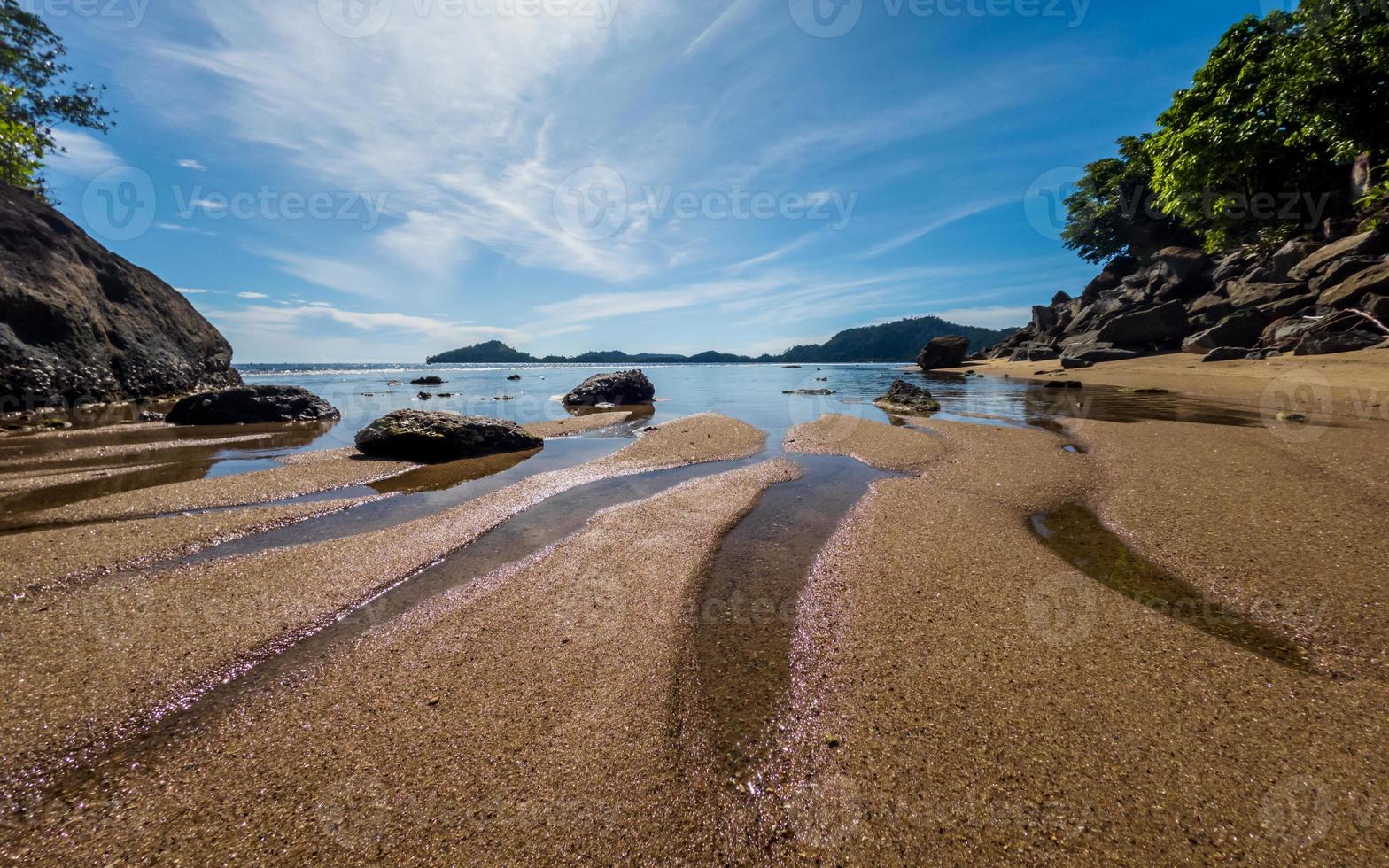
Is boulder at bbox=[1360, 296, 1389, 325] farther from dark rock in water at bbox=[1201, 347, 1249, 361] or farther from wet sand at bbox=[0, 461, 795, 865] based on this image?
wet sand at bbox=[0, 461, 795, 865]

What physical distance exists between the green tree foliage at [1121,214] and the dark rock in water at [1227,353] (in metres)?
27.6

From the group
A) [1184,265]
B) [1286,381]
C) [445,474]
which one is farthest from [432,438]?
[1184,265]

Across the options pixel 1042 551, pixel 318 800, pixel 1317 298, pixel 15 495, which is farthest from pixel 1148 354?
pixel 15 495

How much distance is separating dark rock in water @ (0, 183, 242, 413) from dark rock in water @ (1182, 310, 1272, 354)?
155ft

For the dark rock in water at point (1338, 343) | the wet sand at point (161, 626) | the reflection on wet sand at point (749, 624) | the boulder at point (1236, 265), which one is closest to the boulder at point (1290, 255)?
the boulder at point (1236, 265)

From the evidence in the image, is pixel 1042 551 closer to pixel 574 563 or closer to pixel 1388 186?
pixel 574 563

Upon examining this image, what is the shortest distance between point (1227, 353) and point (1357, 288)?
4.26 m

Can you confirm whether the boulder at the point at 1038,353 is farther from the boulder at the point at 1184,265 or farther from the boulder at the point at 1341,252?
the boulder at the point at 1341,252

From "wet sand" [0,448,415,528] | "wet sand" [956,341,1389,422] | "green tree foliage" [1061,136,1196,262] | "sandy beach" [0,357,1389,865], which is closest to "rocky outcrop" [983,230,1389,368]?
"wet sand" [956,341,1389,422]

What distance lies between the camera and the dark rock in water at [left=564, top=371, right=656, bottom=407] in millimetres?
22938

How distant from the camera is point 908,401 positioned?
17469mm

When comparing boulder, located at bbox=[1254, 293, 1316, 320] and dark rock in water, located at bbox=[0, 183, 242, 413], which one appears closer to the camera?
dark rock in water, located at bbox=[0, 183, 242, 413]

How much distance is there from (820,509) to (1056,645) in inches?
128

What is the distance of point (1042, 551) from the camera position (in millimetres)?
4520
